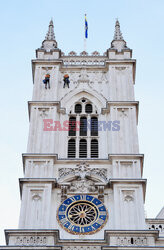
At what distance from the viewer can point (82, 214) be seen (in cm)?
2608

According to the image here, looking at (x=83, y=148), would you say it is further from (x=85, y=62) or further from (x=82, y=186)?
(x=85, y=62)

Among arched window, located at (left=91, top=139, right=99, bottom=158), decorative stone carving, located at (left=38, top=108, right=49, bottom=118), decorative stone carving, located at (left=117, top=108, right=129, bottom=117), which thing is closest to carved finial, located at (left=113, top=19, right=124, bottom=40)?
decorative stone carving, located at (left=117, top=108, right=129, bottom=117)

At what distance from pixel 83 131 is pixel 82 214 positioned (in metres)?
6.28

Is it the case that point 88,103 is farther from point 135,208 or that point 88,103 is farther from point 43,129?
point 135,208

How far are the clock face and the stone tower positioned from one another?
0.04 metres

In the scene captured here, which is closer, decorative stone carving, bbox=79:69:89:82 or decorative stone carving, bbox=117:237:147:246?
decorative stone carving, bbox=117:237:147:246

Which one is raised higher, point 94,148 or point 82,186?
point 94,148

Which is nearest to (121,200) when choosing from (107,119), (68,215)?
(68,215)

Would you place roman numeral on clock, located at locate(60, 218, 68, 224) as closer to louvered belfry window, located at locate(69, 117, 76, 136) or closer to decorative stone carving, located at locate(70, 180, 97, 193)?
decorative stone carving, located at locate(70, 180, 97, 193)

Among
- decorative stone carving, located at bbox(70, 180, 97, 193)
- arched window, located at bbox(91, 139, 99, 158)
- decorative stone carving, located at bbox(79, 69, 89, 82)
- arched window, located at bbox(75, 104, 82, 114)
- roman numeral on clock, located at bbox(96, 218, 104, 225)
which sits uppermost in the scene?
decorative stone carving, located at bbox(79, 69, 89, 82)

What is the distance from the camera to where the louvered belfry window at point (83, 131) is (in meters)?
29.8

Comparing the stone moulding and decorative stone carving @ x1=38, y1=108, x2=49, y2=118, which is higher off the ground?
decorative stone carving @ x1=38, y1=108, x2=49, y2=118

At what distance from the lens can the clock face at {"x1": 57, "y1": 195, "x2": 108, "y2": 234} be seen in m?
25.5

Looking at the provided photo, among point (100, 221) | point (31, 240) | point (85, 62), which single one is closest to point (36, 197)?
point (31, 240)
